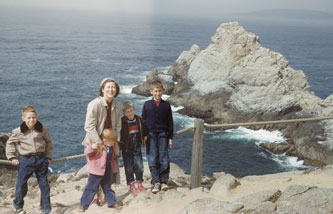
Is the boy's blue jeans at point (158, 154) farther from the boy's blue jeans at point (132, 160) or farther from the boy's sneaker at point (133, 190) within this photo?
the boy's sneaker at point (133, 190)

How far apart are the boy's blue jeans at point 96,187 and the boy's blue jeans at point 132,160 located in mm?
707

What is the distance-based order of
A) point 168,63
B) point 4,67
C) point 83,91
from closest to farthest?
point 83,91 < point 4,67 < point 168,63

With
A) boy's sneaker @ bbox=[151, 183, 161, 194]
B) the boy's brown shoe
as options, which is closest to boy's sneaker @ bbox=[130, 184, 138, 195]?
boy's sneaker @ bbox=[151, 183, 161, 194]

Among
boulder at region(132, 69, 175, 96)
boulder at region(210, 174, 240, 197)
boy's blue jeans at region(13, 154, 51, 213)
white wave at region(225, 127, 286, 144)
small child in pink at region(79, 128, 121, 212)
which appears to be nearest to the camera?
boy's blue jeans at region(13, 154, 51, 213)

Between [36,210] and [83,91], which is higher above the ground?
[36,210]

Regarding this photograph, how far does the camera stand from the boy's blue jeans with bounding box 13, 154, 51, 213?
5871 millimetres

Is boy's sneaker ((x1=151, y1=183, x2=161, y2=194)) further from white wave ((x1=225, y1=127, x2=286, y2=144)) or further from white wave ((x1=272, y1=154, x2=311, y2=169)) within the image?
white wave ((x1=225, y1=127, x2=286, y2=144))

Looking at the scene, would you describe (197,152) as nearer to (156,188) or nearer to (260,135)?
(156,188)

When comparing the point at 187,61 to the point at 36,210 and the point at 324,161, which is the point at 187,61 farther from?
the point at 36,210

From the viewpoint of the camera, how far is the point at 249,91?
1548 inches

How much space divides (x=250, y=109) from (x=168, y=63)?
141 feet

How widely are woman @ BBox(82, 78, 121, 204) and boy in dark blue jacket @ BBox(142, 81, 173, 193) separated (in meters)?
0.84

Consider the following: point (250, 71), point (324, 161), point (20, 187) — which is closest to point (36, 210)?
point (20, 187)

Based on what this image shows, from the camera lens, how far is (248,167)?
28609 millimetres
